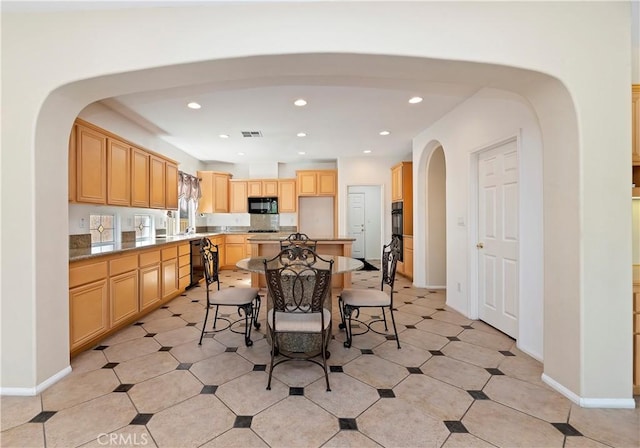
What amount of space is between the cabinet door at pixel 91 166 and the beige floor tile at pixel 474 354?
12.9 feet

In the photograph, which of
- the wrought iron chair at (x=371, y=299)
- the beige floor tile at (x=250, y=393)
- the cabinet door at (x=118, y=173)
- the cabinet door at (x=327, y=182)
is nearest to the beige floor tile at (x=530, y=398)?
the wrought iron chair at (x=371, y=299)

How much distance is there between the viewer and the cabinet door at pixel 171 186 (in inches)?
180

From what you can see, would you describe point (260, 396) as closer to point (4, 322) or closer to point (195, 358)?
point (195, 358)

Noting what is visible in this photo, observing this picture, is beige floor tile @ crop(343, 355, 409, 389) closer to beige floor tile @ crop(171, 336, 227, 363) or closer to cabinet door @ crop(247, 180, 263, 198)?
beige floor tile @ crop(171, 336, 227, 363)

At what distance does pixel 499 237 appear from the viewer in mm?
3047

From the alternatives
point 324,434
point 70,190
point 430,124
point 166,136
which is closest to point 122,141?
point 70,190

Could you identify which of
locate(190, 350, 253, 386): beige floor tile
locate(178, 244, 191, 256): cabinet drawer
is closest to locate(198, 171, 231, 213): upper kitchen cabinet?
locate(178, 244, 191, 256): cabinet drawer

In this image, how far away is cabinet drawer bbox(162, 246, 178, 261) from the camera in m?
3.95

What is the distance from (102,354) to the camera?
2533 millimetres

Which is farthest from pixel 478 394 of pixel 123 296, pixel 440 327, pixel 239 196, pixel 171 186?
pixel 239 196

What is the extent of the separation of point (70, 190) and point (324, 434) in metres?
3.15

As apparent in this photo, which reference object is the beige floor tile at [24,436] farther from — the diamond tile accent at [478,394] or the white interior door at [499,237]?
the white interior door at [499,237]

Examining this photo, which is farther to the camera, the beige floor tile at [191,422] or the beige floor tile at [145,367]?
the beige floor tile at [145,367]

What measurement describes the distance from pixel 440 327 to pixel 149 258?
11.9 feet
